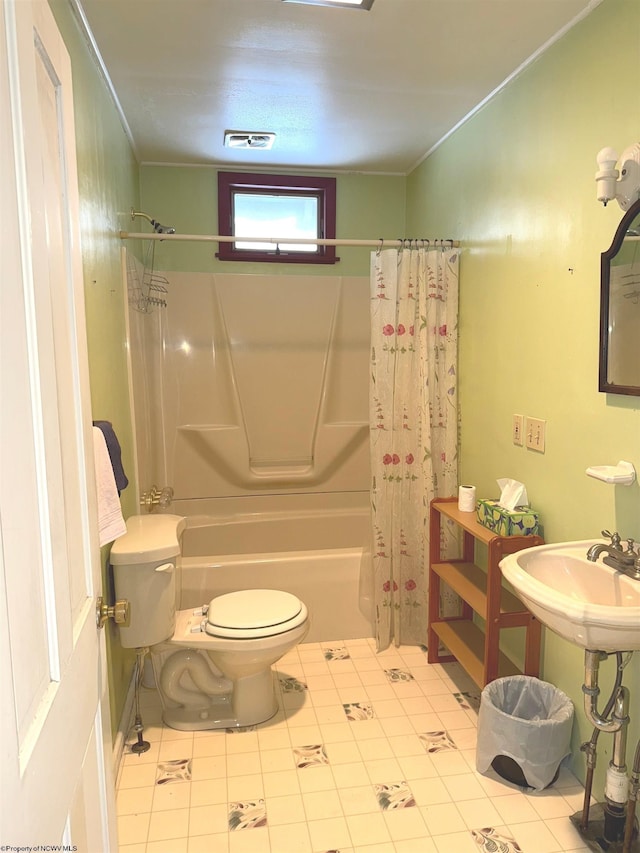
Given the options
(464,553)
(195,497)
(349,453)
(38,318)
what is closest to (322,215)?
(349,453)

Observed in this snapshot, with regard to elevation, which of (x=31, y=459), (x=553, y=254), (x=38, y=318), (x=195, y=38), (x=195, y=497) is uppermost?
(x=195, y=38)

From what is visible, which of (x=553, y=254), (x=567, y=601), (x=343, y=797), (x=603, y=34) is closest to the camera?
(x=567, y=601)

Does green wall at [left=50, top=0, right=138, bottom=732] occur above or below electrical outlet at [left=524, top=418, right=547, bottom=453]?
above

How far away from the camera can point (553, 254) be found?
208 cm

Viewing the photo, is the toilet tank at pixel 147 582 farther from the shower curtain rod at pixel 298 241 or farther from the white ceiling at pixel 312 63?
the white ceiling at pixel 312 63

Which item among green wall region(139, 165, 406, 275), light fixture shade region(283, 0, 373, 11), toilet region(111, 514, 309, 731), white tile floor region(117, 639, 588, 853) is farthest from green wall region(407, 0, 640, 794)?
toilet region(111, 514, 309, 731)

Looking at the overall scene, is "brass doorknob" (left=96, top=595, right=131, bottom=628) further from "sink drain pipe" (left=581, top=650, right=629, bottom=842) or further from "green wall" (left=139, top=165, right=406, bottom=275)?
"green wall" (left=139, top=165, right=406, bottom=275)

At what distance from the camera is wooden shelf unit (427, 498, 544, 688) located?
7.09ft

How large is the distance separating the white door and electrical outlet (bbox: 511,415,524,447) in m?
1.66

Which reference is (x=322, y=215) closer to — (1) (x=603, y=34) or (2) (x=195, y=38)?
(2) (x=195, y=38)

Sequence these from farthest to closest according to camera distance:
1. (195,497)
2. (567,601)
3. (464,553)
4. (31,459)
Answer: (195,497), (464,553), (567,601), (31,459)

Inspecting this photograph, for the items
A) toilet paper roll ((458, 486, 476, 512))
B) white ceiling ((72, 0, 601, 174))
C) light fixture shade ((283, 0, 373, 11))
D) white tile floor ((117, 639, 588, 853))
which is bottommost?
white tile floor ((117, 639, 588, 853))

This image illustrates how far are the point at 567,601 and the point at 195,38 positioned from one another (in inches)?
81.9

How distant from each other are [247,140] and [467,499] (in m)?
2.03
